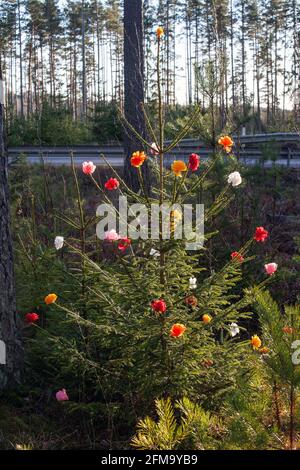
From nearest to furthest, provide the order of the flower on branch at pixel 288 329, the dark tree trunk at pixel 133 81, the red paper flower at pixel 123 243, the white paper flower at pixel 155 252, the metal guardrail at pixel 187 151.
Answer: the flower on branch at pixel 288 329
the red paper flower at pixel 123 243
the white paper flower at pixel 155 252
the dark tree trunk at pixel 133 81
the metal guardrail at pixel 187 151

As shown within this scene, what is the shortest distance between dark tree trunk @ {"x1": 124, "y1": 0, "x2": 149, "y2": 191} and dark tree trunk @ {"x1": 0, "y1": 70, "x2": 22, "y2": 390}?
3.72 meters

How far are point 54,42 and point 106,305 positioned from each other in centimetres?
4430

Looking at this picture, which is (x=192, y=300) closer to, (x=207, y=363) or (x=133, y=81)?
(x=207, y=363)

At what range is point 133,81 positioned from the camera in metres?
8.39

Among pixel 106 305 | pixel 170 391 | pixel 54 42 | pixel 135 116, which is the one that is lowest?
pixel 170 391

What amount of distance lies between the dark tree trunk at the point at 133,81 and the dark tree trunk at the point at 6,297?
3723 mm

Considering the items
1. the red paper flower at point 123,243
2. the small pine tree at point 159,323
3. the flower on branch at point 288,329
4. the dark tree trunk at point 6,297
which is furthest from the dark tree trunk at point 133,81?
the flower on branch at point 288,329

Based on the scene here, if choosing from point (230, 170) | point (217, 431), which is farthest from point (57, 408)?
point (230, 170)

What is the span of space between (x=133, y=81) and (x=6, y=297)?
4862 millimetres

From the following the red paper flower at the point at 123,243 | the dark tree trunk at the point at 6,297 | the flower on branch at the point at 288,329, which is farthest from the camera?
the dark tree trunk at the point at 6,297

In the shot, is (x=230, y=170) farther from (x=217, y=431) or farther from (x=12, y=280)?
(x=217, y=431)

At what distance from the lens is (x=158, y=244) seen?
148 inches

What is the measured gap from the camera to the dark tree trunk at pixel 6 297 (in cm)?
429

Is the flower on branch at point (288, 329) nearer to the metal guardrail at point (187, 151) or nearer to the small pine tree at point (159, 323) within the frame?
the small pine tree at point (159, 323)
